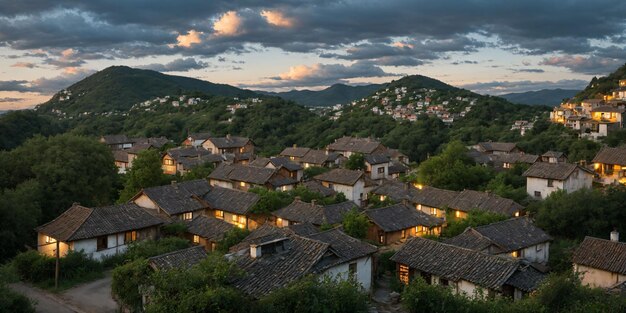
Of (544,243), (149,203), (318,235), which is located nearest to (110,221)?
(149,203)

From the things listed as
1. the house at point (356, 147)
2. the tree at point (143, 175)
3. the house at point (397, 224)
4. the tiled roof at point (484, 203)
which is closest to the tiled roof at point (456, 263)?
the house at point (397, 224)

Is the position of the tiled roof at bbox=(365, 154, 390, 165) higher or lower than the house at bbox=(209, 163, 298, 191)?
higher

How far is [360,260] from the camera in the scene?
76.1 ft

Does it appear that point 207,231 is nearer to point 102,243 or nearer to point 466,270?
point 102,243

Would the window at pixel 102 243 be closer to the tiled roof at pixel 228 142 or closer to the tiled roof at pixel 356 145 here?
the tiled roof at pixel 356 145

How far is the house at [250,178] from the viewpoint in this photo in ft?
163

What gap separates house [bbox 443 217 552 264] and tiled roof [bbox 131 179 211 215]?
1899cm

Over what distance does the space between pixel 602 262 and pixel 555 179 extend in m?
19.7

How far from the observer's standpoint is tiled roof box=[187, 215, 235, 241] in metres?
31.3

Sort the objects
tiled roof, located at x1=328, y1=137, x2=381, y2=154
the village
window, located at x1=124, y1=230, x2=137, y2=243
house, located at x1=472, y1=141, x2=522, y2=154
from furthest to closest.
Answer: house, located at x1=472, y1=141, x2=522, y2=154
tiled roof, located at x1=328, y1=137, x2=381, y2=154
window, located at x1=124, y1=230, x2=137, y2=243
the village

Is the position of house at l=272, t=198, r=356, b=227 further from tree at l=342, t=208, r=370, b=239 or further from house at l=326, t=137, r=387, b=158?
house at l=326, t=137, r=387, b=158

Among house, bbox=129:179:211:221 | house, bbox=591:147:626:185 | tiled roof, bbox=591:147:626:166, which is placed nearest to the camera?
house, bbox=129:179:211:221

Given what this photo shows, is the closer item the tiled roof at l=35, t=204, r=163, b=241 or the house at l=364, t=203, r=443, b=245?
the tiled roof at l=35, t=204, r=163, b=241

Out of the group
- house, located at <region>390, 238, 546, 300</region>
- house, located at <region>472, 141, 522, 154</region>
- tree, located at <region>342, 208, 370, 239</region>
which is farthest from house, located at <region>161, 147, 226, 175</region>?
house, located at <region>390, 238, 546, 300</region>
